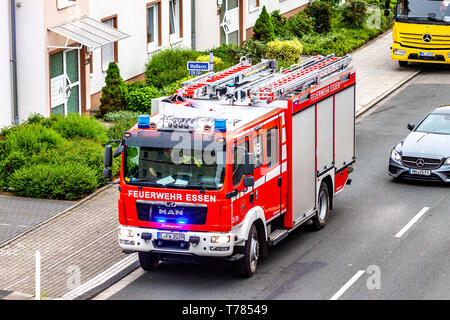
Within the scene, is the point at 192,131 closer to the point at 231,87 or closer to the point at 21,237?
the point at 231,87

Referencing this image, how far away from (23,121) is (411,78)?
54.9 feet

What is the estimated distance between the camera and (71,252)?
60.6 feet

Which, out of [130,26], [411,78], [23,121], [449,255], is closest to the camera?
[449,255]

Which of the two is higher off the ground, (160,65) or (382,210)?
(160,65)

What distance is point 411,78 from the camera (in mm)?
37375


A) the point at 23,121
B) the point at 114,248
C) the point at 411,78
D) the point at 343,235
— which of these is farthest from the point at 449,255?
the point at 411,78

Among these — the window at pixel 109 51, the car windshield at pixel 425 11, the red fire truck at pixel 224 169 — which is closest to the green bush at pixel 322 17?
the car windshield at pixel 425 11

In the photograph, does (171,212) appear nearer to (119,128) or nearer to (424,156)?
(424,156)

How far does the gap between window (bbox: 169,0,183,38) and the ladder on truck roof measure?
1443 centimetres

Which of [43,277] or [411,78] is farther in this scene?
[411,78]

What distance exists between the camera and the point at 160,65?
32312mm

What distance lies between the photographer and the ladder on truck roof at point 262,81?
18.2 m

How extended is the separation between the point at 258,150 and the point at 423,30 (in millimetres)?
21252

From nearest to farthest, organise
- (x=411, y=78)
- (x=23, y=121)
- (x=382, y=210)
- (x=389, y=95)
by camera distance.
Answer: (x=382, y=210)
(x=23, y=121)
(x=389, y=95)
(x=411, y=78)
